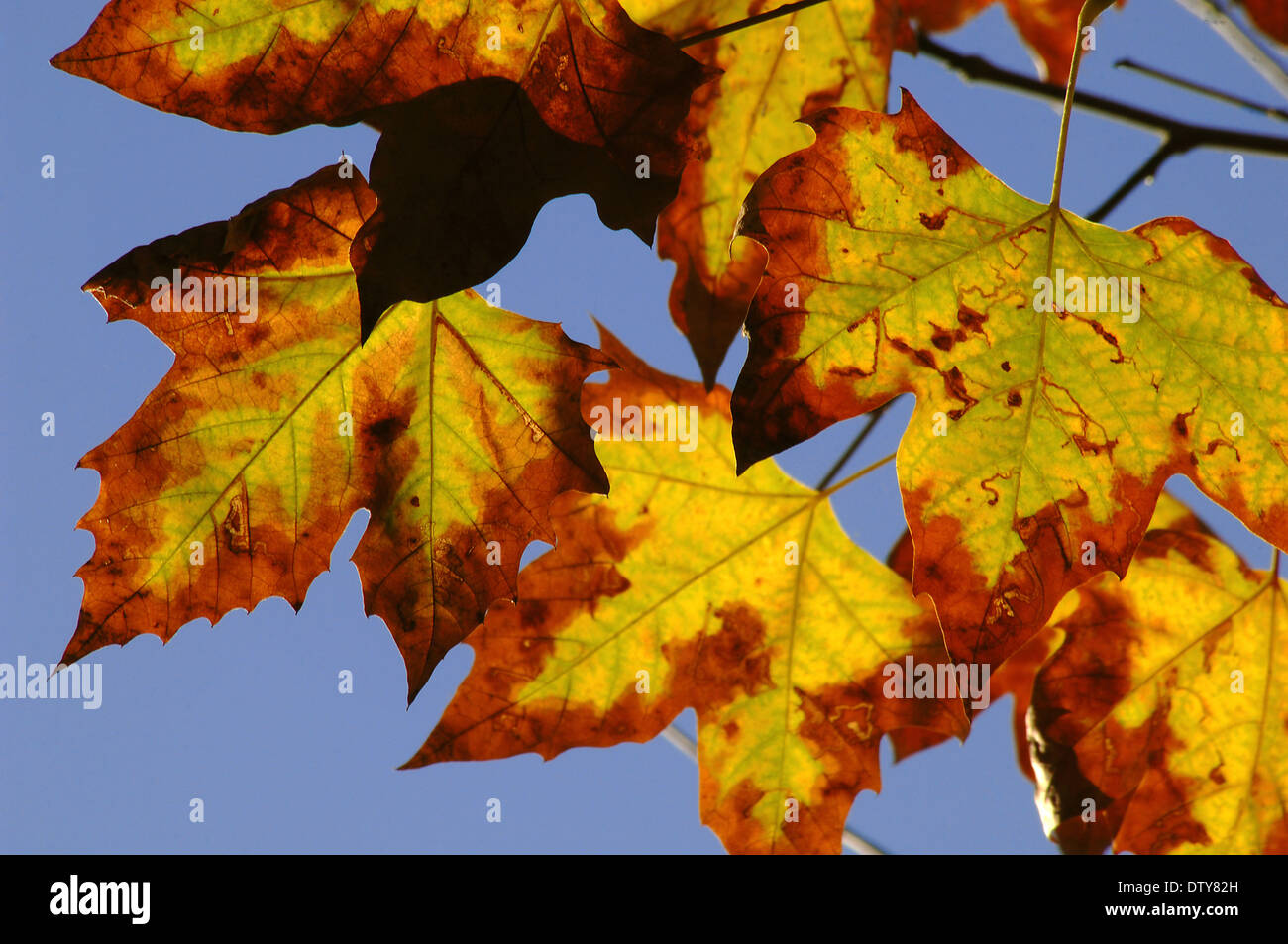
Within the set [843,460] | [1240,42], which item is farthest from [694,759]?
[1240,42]

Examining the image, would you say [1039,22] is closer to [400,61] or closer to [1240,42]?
[1240,42]

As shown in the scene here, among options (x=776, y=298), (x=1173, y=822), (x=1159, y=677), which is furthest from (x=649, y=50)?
(x=1173, y=822)

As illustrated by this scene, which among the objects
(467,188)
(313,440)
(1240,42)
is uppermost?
(1240,42)

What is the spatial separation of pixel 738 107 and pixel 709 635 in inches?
24.2

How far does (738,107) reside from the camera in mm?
1148

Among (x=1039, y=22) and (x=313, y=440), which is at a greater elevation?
(x=1039, y=22)

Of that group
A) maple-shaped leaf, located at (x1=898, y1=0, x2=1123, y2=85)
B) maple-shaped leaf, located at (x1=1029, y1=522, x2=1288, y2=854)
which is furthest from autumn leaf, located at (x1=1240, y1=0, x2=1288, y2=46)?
maple-shaped leaf, located at (x1=1029, y1=522, x2=1288, y2=854)

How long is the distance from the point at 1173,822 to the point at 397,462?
0.99 m

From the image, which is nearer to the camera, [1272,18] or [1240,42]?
[1240,42]

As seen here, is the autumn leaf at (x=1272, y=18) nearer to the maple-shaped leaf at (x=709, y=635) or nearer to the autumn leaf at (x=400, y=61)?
the maple-shaped leaf at (x=709, y=635)

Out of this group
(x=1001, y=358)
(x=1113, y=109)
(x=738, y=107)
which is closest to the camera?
(x=1001, y=358)

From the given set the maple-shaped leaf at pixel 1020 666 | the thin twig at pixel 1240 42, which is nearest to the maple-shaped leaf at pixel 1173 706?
the maple-shaped leaf at pixel 1020 666

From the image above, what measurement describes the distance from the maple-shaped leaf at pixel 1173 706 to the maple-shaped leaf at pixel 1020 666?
0.07m

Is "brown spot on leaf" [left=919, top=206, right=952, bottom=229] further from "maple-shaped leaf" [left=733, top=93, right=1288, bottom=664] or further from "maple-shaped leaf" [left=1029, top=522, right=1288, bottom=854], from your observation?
"maple-shaped leaf" [left=1029, top=522, right=1288, bottom=854]
